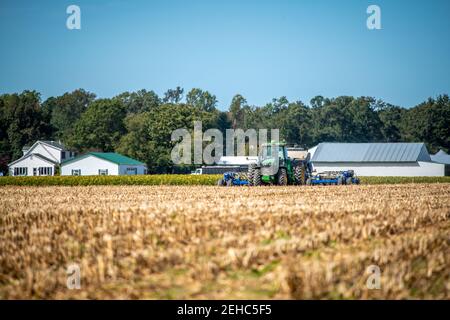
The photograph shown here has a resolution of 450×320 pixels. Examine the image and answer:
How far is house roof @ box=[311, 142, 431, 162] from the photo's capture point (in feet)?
238

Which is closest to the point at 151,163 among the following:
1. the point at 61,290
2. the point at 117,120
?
the point at 117,120

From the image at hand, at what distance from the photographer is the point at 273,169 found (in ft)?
111

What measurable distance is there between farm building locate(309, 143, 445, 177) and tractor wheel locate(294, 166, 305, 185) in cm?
3949

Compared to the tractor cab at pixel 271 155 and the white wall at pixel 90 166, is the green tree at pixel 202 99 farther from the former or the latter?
the tractor cab at pixel 271 155

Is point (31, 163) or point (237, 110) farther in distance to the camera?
point (237, 110)

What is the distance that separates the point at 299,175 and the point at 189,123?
177ft

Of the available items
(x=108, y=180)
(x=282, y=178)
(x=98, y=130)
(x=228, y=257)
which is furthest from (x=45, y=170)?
(x=228, y=257)

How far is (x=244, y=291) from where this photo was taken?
7098 millimetres

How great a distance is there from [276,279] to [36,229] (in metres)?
5.84

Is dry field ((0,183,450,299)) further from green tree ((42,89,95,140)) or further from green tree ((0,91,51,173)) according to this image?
green tree ((42,89,95,140))

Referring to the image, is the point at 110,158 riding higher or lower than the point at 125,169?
higher

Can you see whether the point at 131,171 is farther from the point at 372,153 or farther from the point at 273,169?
the point at 273,169

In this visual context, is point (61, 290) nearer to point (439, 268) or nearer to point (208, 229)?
point (208, 229)

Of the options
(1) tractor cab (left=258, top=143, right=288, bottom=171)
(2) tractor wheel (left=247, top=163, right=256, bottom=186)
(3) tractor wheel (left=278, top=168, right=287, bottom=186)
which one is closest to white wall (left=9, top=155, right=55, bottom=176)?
(2) tractor wheel (left=247, top=163, right=256, bottom=186)
